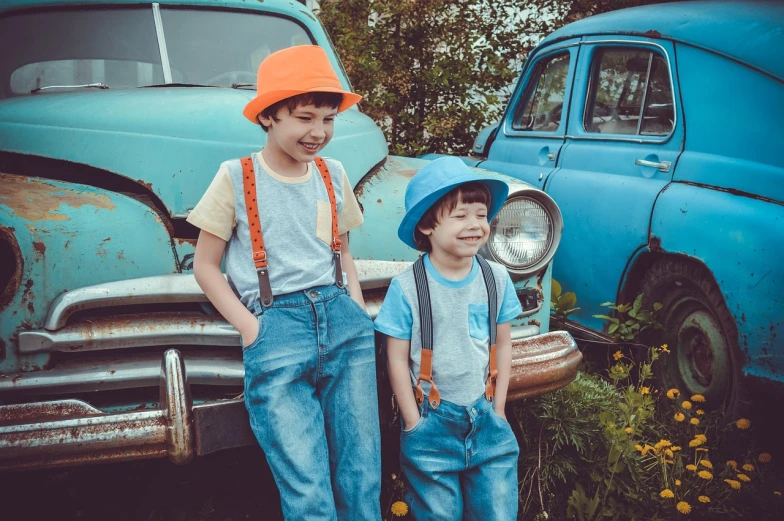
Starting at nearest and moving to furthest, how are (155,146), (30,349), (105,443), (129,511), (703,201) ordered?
(105,443) < (30,349) < (155,146) < (129,511) < (703,201)

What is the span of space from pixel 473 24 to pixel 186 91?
15.0ft

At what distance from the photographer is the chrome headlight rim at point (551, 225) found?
2.24 metres

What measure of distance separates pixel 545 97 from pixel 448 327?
251 centimetres

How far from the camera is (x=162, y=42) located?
9.03 ft

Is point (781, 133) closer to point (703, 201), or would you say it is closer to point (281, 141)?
point (703, 201)

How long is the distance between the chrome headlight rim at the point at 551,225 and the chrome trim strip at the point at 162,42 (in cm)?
137

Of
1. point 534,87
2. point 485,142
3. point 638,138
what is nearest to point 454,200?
point 638,138

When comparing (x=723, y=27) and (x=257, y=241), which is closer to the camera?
(x=257, y=241)

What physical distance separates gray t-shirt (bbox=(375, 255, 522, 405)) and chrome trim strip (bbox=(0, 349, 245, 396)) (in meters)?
0.44

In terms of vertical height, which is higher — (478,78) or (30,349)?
(478,78)

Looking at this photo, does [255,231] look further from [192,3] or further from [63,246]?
[192,3]

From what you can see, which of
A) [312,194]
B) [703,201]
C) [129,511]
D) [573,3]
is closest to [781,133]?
[703,201]

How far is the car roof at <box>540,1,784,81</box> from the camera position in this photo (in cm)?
264

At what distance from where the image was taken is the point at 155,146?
2.13m
